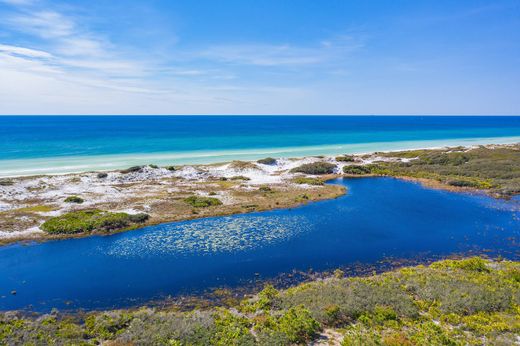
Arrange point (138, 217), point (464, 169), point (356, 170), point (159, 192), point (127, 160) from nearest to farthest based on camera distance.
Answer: point (138, 217)
point (159, 192)
point (464, 169)
point (356, 170)
point (127, 160)

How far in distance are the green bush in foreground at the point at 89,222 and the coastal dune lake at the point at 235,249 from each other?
246cm

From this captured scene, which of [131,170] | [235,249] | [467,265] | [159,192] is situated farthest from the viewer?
[131,170]

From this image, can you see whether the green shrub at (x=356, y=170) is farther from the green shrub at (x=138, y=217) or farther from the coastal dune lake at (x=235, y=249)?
the green shrub at (x=138, y=217)

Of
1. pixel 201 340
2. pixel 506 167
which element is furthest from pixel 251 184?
pixel 506 167

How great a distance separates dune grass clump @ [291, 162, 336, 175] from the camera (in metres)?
75.5

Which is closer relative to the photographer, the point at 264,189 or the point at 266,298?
the point at 266,298

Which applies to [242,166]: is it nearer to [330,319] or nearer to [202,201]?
[202,201]

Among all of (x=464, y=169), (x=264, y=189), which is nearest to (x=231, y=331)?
(x=264, y=189)

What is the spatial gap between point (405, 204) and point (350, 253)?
2235 cm

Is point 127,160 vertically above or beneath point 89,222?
above

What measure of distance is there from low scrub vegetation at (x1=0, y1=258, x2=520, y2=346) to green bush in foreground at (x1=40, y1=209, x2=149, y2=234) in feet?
57.2

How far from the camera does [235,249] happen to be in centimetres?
3256

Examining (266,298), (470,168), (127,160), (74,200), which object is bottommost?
(266,298)

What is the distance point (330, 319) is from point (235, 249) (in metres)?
15.1
